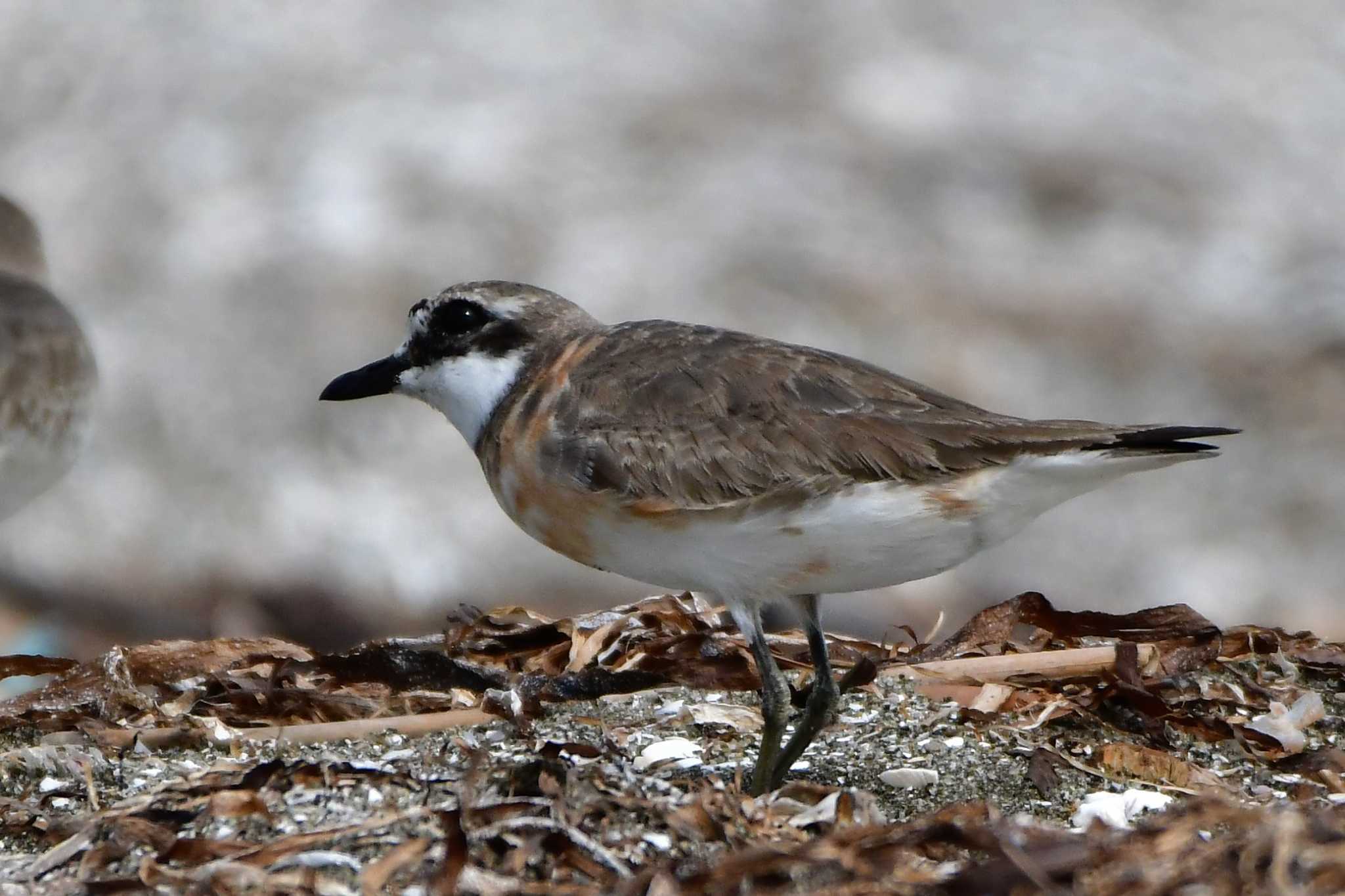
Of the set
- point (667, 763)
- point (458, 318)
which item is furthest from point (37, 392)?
point (667, 763)

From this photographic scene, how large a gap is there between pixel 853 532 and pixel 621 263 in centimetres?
408

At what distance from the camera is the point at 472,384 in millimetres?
3650

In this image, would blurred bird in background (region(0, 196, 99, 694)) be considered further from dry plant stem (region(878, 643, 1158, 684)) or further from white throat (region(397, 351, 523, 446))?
dry plant stem (region(878, 643, 1158, 684))

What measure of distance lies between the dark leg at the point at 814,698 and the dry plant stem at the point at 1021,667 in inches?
13.9

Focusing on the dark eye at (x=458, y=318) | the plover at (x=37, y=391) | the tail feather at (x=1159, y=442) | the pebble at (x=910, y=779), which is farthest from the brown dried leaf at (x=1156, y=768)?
the plover at (x=37, y=391)

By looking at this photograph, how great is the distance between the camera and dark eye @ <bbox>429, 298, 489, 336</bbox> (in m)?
3.66

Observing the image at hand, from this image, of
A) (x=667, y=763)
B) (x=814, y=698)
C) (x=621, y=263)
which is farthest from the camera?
(x=621, y=263)

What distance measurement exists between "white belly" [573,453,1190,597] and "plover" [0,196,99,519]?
81.5 inches

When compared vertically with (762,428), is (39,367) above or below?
above

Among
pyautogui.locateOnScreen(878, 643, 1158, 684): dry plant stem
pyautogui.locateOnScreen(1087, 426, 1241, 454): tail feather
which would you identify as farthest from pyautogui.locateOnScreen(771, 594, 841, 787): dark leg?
pyautogui.locateOnScreen(1087, 426, 1241, 454): tail feather

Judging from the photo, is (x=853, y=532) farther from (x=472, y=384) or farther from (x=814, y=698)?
(x=472, y=384)

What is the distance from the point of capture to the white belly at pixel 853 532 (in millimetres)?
3057

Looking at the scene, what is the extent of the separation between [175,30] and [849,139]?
129 inches

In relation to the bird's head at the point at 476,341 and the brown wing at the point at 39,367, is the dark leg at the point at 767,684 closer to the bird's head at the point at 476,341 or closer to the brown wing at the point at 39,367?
the bird's head at the point at 476,341
